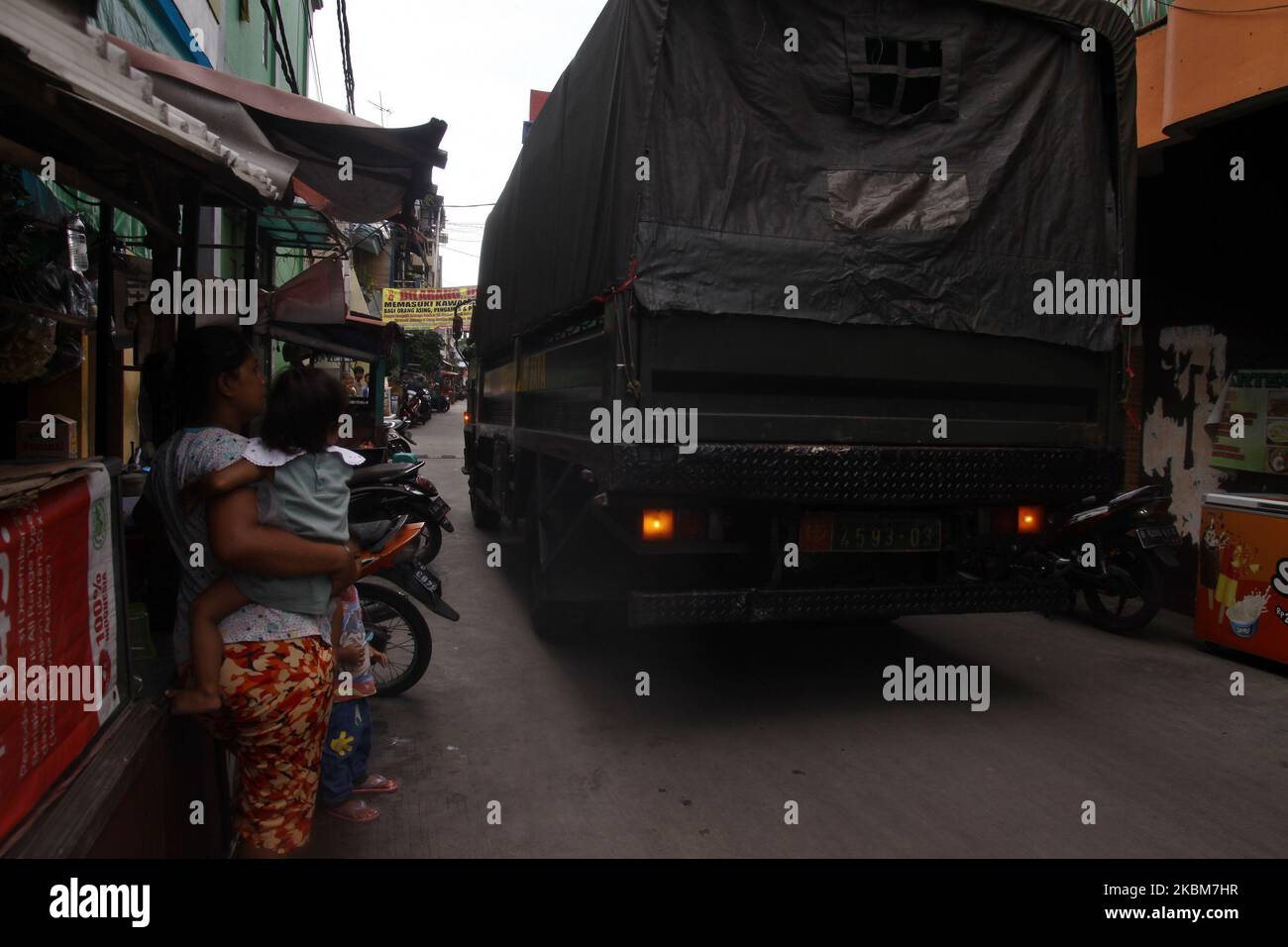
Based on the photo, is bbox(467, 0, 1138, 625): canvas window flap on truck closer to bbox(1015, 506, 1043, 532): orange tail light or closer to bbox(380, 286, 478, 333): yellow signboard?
bbox(1015, 506, 1043, 532): orange tail light

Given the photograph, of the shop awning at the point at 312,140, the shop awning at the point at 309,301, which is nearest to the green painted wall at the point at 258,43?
the shop awning at the point at 309,301

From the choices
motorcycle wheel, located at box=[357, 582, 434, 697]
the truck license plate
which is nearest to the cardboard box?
motorcycle wheel, located at box=[357, 582, 434, 697]

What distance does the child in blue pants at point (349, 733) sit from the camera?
10.5 ft

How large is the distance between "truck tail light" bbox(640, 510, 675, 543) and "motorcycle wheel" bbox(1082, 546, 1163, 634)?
3747 millimetres

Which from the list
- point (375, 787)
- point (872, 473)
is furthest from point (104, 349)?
point (872, 473)

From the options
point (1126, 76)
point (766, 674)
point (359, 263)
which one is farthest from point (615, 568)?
point (359, 263)

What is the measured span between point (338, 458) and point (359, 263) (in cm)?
2419

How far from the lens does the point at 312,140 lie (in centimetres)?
378

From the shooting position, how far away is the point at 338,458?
8.26ft

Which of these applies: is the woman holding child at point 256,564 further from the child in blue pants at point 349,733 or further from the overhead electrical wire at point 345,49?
the overhead electrical wire at point 345,49

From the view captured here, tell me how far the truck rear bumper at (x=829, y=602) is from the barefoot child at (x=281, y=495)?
1.85 m

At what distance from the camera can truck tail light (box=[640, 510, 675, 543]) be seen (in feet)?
13.6

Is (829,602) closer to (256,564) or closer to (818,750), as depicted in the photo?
(818,750)
